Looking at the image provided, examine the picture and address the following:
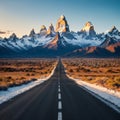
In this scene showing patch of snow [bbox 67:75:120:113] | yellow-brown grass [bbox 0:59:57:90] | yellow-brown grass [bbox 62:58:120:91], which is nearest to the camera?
patch of snow [bbox 67:75:120:113]

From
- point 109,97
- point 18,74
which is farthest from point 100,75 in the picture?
point 109,97

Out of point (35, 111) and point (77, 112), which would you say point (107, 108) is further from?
point (35, 111)

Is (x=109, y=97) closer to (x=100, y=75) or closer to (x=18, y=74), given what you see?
(x=100, y=75)

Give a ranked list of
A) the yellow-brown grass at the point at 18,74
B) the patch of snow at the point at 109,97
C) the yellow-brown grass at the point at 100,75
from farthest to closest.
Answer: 1. the yellow-brown grass at the point at 18,74
2. the yellow-brown grass at the point at 100,75
3. the patch of snow at the point at 109,97

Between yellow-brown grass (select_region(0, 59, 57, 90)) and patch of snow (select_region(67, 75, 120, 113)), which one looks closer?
patch of snow (select_region(67, 75, 120, 113))

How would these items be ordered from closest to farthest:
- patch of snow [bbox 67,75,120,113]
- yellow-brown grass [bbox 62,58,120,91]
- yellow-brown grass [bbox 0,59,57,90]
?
patch of snow [bbox 67,75,120,113] → yellow-brown grass [bbox 62,58,120,91] → yellow-brown grass [bbox 0,59,57,90]

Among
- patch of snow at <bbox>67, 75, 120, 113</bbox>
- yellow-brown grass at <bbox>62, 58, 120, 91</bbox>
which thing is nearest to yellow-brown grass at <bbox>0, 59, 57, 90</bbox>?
yellow-brown grass at <bbox>62, 58, 120, 91</bbox>

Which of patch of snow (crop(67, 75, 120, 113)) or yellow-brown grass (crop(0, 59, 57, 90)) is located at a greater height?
patch of snow (crop(67, 75, 120, 113))

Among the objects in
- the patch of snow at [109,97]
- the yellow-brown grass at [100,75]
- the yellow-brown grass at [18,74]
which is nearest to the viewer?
the patch of snow at [109,97]

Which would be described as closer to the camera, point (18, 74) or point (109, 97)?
point (109, 97)

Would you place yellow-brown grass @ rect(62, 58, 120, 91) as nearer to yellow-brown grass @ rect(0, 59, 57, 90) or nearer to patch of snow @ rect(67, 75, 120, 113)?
patch of snow @ rect(67, 75, 120, 113)

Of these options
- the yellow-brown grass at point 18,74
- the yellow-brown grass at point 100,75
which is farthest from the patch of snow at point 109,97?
the yellow-brown grass at point 18,74

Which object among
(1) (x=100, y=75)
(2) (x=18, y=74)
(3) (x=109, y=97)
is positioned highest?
(3) (x=109, y=97)

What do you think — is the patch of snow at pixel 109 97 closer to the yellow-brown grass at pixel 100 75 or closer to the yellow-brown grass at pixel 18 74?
the yellow-brown grass at pixel 100 75
